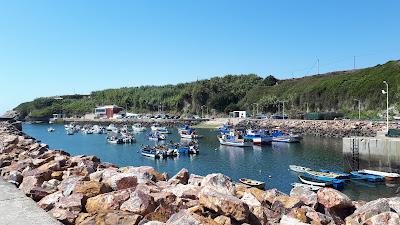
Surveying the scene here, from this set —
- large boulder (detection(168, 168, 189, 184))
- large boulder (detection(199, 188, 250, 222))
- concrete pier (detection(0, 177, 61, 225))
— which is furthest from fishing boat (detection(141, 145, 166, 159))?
large boulder (detection(199, 188, 250, 222))

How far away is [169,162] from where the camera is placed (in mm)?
50875

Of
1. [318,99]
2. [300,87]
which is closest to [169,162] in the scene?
[318,99]

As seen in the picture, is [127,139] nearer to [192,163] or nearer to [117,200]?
[192,163]

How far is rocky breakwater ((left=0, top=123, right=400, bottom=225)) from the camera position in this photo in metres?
8.62

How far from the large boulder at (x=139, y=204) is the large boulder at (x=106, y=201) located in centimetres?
31

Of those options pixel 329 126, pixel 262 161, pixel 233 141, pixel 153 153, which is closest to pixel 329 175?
pixel 262 161

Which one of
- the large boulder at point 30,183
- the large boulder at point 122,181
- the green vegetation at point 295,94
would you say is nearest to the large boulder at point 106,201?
the large boulder at point 122,181

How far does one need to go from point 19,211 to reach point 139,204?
2439 mm

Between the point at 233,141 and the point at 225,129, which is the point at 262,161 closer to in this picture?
the point at 233,141

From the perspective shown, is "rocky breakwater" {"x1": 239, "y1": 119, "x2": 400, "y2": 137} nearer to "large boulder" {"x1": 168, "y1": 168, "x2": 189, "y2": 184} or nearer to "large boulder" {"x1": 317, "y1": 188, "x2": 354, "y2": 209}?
"large boulder" {"x1": 168, "y1": 168, "x2": 189, "y2": 184}

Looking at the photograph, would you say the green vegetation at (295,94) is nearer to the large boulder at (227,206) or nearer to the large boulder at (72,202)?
the large boulder at (227,206)

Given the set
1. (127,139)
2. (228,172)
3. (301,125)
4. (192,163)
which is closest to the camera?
(228,172)

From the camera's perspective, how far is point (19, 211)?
8641 millimetres

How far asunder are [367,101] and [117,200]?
376ft
